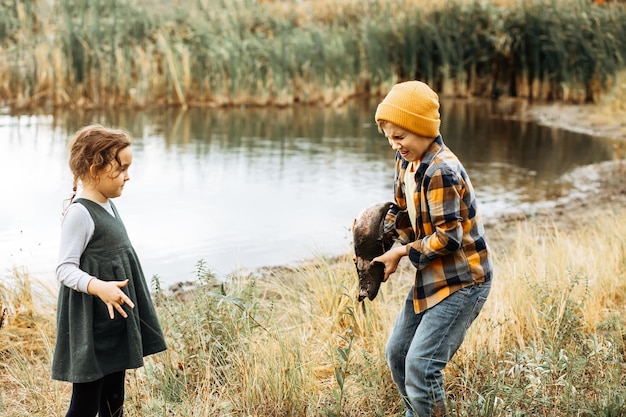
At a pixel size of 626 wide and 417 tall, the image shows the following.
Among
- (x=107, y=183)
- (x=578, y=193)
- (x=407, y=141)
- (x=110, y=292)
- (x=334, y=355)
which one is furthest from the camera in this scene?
(x=578, y=193)

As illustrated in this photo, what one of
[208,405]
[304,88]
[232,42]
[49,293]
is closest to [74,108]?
[232,42]

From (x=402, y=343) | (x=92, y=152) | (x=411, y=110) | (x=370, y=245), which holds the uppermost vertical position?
(x=411, y=110)

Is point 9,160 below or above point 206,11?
below

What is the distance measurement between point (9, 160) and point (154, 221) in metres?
3.44

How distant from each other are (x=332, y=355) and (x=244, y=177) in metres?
6.27

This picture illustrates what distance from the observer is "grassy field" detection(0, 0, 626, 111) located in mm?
15125

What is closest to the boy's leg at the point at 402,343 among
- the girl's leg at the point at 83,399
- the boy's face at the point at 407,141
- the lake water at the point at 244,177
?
the boy's face at the point at 407,141

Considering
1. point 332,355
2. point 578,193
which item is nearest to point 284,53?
point 578,193

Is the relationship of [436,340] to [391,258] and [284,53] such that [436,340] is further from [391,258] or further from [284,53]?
[284,53]

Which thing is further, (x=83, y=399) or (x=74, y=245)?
(x=83, y=399)

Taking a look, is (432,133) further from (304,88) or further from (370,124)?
(304,88)

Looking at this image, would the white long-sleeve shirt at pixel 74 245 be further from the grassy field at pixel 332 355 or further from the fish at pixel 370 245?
the fish at pixel 370 245

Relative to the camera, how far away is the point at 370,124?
581 inches

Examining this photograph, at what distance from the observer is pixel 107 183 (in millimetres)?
3088
